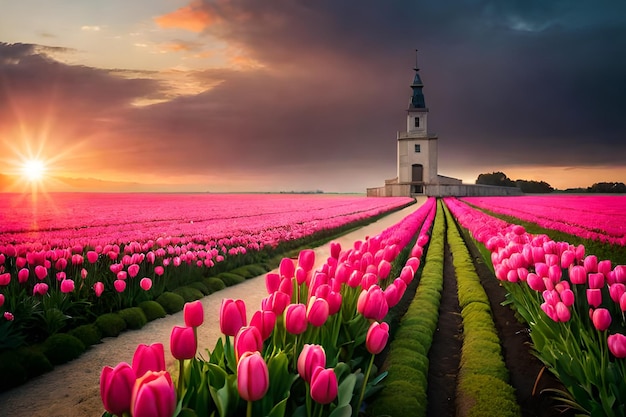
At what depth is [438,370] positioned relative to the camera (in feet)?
14.3

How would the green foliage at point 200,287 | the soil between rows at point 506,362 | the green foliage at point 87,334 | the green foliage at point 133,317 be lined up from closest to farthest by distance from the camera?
the soil between rows at point 506,362, the green foliage at point 87,334, the green foliage at point 133,317, the green foliage at point 200,287

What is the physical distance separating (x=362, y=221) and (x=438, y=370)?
18.8 m

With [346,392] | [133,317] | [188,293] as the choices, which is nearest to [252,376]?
[346,392]

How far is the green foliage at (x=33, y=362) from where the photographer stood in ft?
14.2

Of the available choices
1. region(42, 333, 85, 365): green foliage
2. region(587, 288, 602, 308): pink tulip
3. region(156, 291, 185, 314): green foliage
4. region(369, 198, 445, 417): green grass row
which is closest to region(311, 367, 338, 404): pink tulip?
region(369, 198, 445, 417): green grass row

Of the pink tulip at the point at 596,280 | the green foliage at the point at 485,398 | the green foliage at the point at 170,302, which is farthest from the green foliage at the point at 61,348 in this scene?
the pink tulip at the point at 596,280

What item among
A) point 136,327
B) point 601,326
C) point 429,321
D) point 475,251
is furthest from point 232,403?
point 475,251

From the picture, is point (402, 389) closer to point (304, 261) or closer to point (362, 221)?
point (304, 261)

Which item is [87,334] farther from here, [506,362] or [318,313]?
[506,362]

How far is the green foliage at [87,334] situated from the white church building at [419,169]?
6182 centimetres

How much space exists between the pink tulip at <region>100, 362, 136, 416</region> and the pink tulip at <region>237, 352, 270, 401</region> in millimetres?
400

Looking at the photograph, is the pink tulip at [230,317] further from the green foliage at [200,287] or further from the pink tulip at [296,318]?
the green foliage at [200,287]

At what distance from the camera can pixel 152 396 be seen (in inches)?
56.6

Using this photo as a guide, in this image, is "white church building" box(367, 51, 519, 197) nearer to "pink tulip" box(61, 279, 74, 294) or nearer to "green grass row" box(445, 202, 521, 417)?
"green grass row" box(445, 202, 521, 417)
